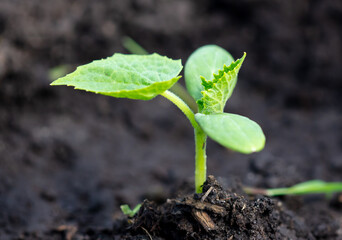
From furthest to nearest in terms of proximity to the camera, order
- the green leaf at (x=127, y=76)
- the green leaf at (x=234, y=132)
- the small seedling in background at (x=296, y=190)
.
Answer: the small seedling in background at (x=296, y=190), the green leaf at (x=127, y=76), the green leaf at (x=234, y=132)

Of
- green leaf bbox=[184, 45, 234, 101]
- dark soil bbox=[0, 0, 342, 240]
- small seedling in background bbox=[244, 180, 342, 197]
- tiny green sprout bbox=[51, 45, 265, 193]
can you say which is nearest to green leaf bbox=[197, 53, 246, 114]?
tiny green sprout bbox=[51, 45, 265, 193]

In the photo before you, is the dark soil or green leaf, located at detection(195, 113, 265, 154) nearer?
green leaf, located at detection(195, 113, 265, 154)

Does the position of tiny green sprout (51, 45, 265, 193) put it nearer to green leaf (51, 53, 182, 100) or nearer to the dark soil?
green leaf (51, 53, 182, 100)

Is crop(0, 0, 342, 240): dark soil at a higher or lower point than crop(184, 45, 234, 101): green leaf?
higher

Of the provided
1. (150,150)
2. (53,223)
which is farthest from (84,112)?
(53,223)

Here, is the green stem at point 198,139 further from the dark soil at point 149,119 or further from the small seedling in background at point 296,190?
the small seedling in background at point 296,190

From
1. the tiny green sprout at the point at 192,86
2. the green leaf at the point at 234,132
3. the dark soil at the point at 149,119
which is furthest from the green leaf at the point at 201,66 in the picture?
the dark soil at the point at 149,119

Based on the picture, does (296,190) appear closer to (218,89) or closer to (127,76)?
(218,89)

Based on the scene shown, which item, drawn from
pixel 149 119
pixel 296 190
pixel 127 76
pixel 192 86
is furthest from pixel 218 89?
pixel 149 119
